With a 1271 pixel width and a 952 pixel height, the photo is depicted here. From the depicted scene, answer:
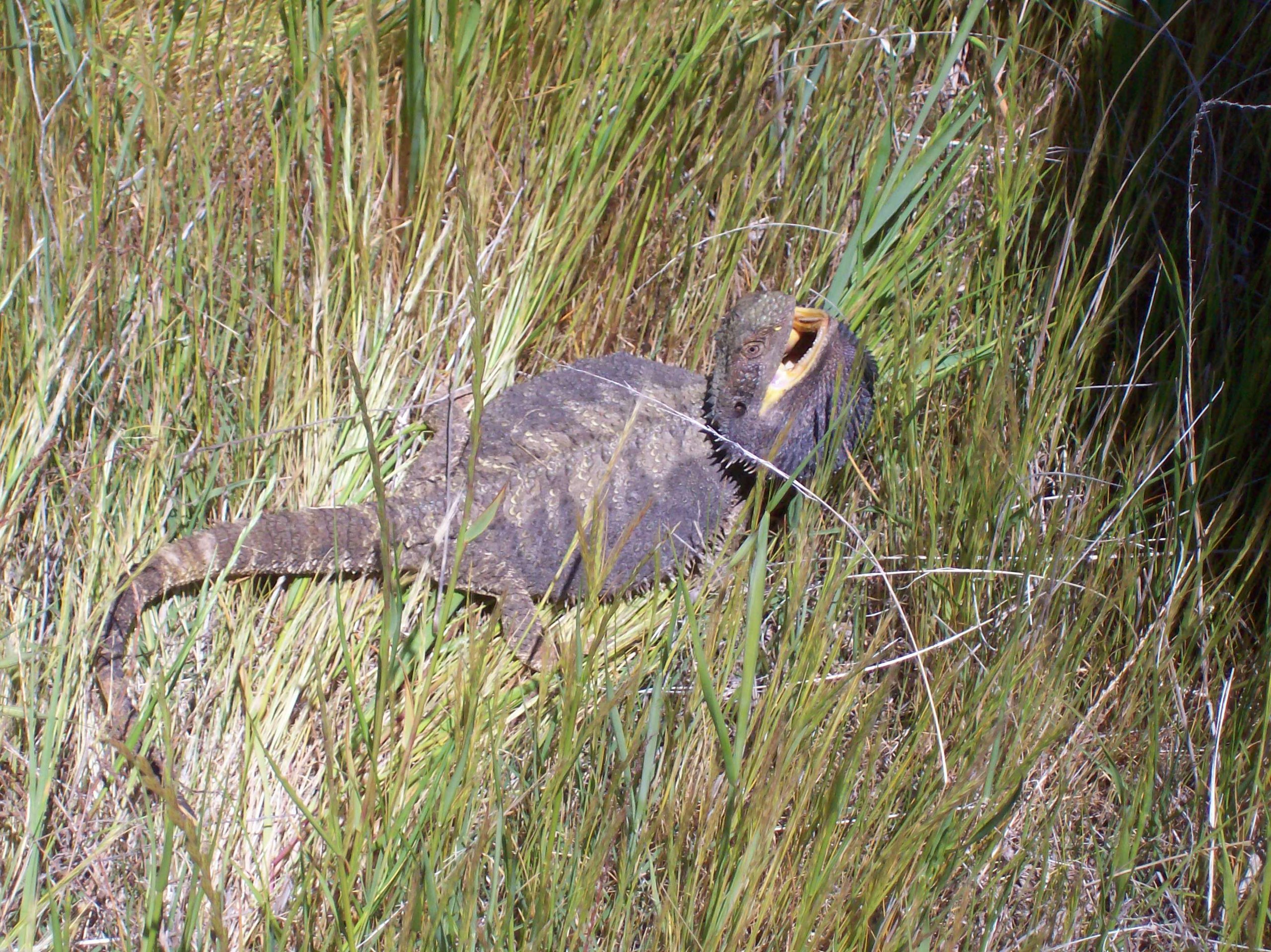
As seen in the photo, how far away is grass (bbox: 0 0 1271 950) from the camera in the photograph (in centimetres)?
197

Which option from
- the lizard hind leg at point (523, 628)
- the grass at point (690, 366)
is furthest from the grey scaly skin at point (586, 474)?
the grass at point (690, 366)

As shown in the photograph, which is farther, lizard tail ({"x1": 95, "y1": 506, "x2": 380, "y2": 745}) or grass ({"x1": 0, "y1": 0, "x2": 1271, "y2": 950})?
lizard tail ({"x1": 95, "y1": 506, "x2": 380, "y2": 745})

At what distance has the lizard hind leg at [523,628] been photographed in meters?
2.76

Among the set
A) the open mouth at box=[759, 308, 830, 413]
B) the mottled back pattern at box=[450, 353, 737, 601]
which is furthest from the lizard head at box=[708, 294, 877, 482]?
the mottled back pattern at box=[450, 353, 737, 601]

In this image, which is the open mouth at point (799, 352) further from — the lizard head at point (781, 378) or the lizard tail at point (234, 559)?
the lizard tail at point (234, 559)

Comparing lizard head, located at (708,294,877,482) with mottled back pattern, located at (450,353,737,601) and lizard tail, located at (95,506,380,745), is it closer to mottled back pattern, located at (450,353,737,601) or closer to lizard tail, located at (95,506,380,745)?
mottled back pattern, located at (450,353,737,601)

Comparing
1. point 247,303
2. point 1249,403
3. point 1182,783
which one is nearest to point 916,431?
point 1249,403

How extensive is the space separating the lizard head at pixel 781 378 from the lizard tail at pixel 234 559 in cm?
119

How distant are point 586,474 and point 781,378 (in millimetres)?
741

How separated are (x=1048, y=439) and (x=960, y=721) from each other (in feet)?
3.40

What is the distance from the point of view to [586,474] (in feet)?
9.66

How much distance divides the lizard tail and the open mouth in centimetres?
133

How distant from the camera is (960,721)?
232cm

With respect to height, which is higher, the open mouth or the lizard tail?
the open mouth
